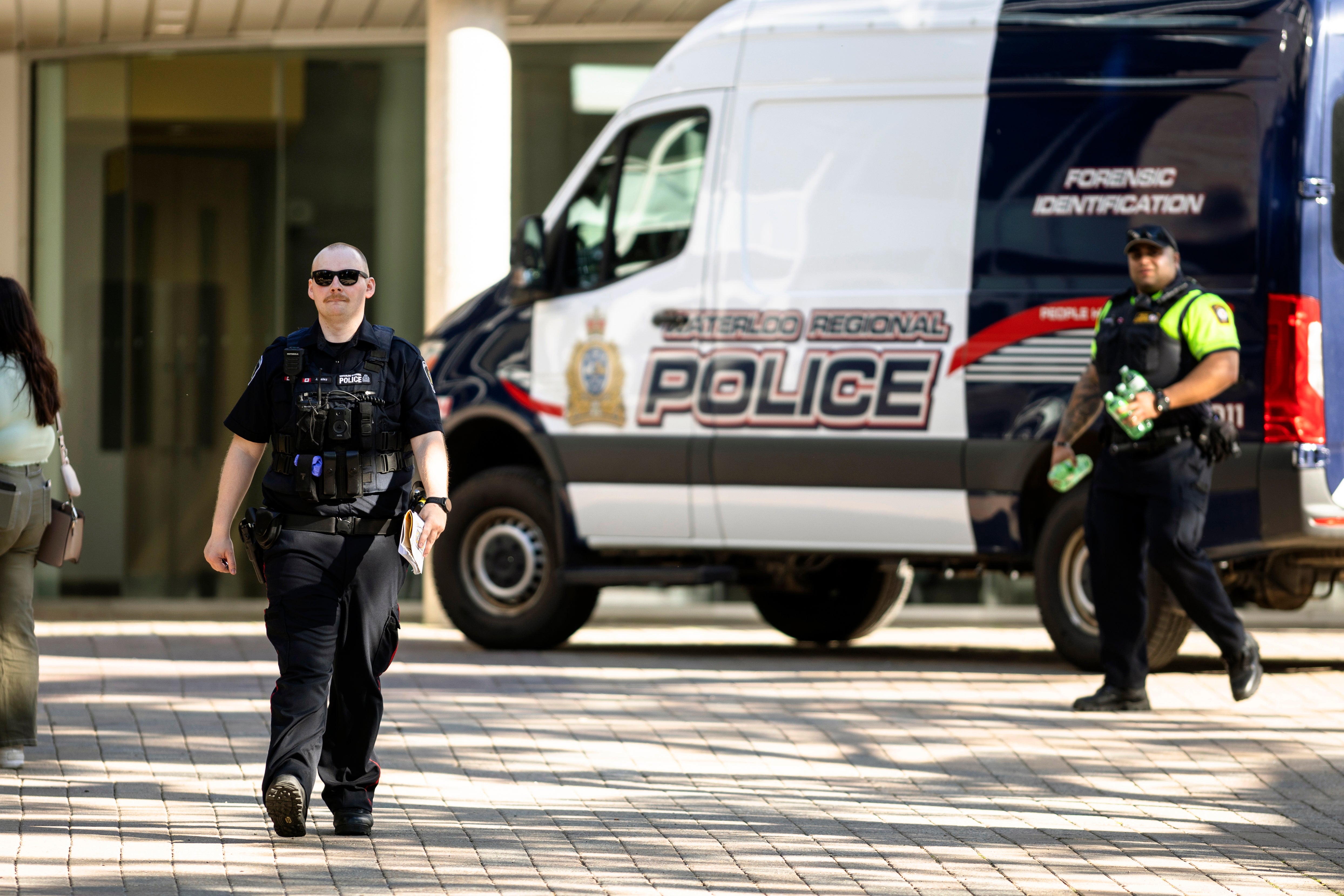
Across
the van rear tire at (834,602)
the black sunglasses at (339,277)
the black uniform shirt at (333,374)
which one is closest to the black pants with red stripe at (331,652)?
the black uniform shirt at (333,374)

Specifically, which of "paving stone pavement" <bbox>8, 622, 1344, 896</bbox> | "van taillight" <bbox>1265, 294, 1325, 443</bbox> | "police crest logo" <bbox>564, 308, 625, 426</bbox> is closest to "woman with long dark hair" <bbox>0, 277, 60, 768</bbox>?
"paving stone pavement" <bbox>8, 622, 1344, 896</bbox>

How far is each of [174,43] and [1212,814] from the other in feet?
32.9

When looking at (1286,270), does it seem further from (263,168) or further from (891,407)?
(263,168)

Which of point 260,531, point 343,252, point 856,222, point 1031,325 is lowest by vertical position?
point 260,531

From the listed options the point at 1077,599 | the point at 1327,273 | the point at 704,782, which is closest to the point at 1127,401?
the point at 1327,273

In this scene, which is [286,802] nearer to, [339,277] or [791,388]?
[339,277]

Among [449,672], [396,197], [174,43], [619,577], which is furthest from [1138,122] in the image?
[174,43]

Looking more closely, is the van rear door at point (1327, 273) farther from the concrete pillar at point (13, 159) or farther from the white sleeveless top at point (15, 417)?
the concrete pillar at point (13, 159)

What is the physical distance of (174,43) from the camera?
14.2m

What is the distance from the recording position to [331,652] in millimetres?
5621

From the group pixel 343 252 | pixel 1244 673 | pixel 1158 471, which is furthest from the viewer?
pixel 1244 673

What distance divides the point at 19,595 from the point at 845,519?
12.7ft

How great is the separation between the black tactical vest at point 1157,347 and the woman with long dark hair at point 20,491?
3798 millimetres

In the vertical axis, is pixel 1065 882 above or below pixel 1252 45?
below
